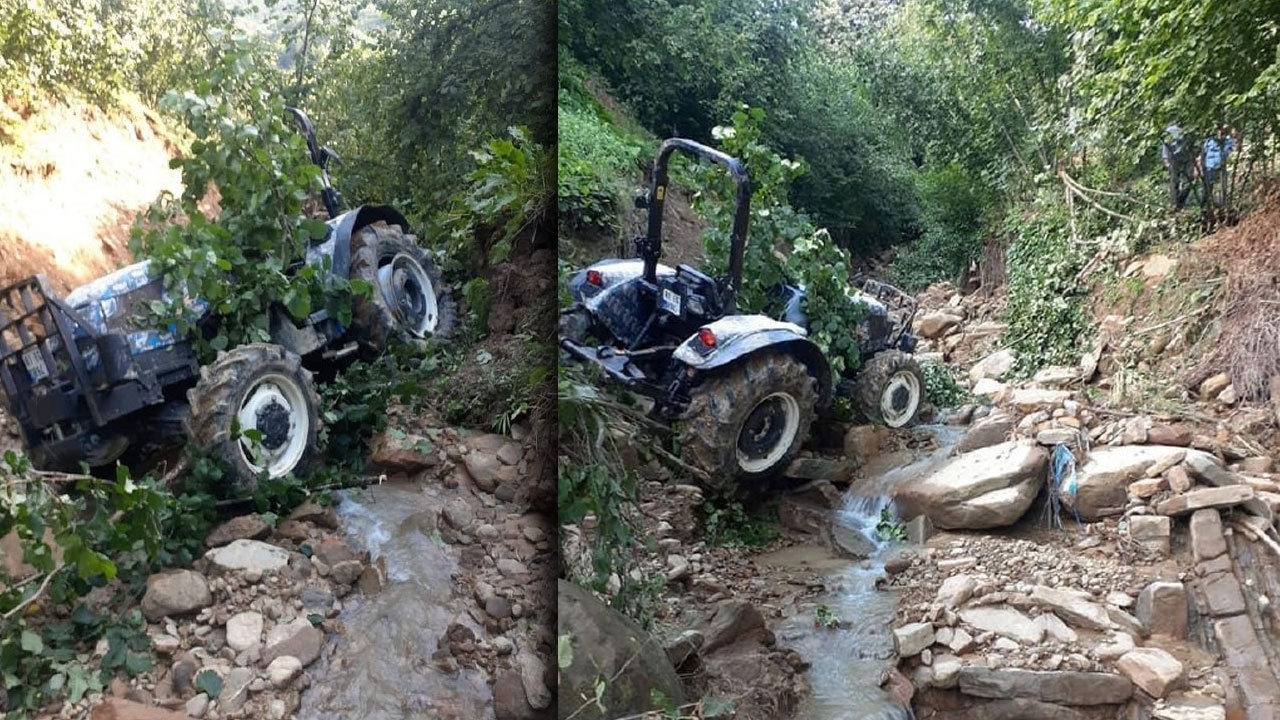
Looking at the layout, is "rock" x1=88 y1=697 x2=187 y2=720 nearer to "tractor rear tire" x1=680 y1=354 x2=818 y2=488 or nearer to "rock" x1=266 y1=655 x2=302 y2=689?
"rock" x1=266 y1=655 x2=302 y2=689

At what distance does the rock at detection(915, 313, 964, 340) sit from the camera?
2.15m

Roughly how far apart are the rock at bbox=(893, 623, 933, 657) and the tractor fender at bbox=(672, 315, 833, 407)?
52 centimetres

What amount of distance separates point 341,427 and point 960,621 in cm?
133

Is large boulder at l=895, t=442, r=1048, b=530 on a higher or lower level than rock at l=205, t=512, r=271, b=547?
lower

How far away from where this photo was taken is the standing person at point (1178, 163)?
1.89 metres

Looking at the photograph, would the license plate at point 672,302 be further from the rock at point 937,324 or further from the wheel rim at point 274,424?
the wheel rim at point 274,424

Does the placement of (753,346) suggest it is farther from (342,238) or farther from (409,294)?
(342,238)

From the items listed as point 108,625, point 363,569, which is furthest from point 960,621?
point 108,625

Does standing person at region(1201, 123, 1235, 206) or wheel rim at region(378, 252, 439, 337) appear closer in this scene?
standing person at region(1201, 123, 1235, 206)

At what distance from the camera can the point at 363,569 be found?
2062mm

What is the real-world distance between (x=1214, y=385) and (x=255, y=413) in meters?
1.82

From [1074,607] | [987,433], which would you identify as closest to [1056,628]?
[1074,607]

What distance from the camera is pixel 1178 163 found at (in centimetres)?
190

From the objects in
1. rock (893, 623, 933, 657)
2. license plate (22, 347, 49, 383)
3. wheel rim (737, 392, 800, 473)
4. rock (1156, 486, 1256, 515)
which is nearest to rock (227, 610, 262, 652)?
license plate (22, 347, 49, 383)
